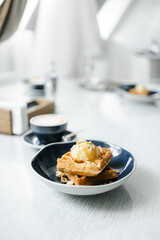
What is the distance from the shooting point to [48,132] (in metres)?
0.87

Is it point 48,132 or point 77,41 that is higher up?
point 77,41

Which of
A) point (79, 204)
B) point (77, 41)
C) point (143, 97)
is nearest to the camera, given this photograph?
point (79, 204)

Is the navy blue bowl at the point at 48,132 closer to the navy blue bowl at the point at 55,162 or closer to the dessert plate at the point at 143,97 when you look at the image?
the navy blue bowl at the point at 55,162

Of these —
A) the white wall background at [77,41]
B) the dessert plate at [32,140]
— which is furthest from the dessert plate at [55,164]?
the white wall background at [77,41]

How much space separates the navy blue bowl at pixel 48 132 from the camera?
0.86 meters

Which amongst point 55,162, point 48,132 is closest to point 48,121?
point 48,132

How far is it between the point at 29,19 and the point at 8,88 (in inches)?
35.3

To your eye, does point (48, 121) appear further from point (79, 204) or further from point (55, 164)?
point (79, 204)

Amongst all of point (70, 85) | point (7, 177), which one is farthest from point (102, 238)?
point (70, 85)

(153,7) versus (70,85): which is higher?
(153,7)

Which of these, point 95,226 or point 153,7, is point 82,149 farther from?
point 153,7

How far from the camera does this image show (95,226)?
20.0 inches

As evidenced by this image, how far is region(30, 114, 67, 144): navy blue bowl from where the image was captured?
86 cm

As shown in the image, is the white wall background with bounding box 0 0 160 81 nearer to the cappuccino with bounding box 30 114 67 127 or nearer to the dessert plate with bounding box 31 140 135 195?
the cappuccino with bounding box 30 114 67 127
